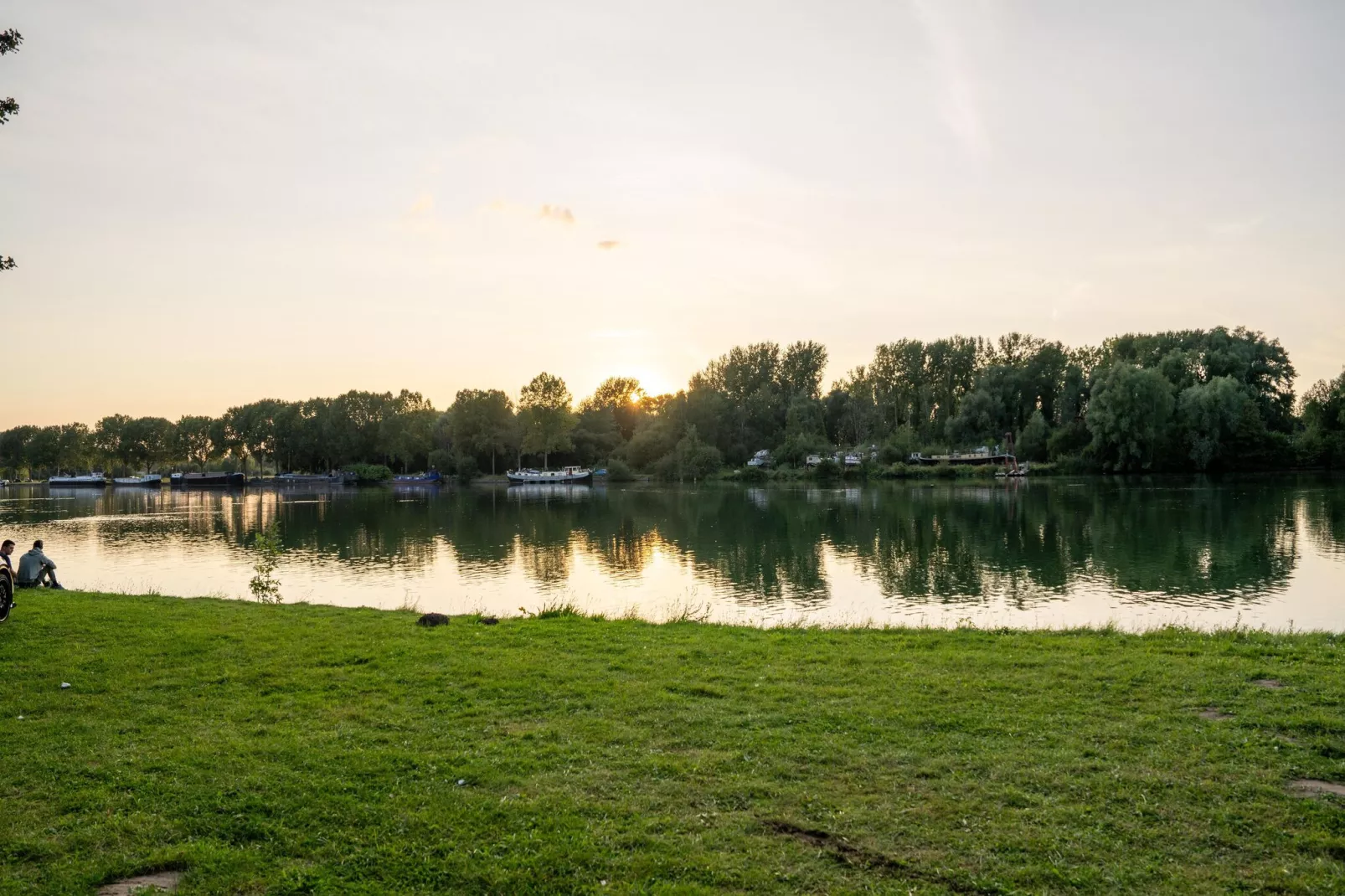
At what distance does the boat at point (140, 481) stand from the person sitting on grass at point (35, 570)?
156 meters

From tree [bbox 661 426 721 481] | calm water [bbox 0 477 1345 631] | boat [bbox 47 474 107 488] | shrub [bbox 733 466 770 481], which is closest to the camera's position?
calm water [bbox 0 477 1345 631]

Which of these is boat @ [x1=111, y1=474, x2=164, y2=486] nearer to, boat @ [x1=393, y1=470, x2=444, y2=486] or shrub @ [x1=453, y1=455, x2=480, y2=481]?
boat @ [x1=393, y1=470, x2=444, y2=486]

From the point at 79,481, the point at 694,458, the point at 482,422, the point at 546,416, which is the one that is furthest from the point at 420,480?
the point at 79,481

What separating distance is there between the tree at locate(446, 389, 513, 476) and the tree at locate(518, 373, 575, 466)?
3.26 m

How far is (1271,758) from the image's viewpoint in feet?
23.7

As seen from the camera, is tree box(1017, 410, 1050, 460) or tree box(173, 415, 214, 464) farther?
tree box(173, 415, 214, 464)

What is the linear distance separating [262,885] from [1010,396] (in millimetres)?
117875

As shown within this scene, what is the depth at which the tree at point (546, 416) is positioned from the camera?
5138 inches

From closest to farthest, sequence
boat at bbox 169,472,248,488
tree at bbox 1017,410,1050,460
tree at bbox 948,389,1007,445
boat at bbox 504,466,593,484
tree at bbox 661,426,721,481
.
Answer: tree at bbox 1017,410,1050,460
tree at bbox 948,389,1007,445
tree at bbox 661,426,721,481
boat at bbox 504,466,593,484
boat at bbox 169,472,248,488

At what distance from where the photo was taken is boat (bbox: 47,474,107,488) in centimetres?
A: 15325

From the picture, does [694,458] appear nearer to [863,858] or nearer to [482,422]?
[482,422]

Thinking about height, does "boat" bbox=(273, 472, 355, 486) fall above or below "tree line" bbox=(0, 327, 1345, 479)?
below

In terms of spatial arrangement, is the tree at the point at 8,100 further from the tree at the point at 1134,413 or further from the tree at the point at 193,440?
the tree at the point at 193,440

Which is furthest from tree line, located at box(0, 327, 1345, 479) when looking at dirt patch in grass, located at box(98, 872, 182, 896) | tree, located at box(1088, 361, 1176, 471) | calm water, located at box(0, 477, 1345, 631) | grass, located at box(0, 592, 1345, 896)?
dirt patch in grass, located at box(98, 872, 182, 896)
